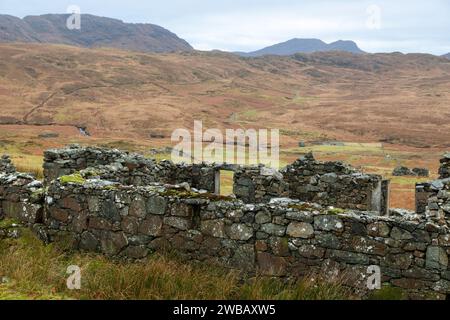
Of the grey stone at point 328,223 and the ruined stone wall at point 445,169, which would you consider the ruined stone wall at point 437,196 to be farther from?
the grey stone at point 328,223

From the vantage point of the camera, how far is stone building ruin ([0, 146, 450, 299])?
27.2ft

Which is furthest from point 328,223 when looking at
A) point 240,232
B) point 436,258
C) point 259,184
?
point 259,184

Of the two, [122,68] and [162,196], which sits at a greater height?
[122,68]

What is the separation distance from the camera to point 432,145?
9731 centimetres

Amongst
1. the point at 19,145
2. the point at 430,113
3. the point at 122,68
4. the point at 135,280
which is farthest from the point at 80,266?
the point at 122,68

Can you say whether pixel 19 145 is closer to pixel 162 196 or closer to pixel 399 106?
pixel 162 196

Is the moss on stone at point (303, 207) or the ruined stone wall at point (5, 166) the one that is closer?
the moss on stone at point (303, 207)

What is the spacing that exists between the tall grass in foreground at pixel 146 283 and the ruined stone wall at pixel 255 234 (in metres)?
0.39

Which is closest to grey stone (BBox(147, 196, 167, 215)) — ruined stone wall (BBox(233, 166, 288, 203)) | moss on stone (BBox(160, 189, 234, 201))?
moss on stone (BBox(160, 189, 234, 201))

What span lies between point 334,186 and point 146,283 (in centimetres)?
874

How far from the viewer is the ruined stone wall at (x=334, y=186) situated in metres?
15.2

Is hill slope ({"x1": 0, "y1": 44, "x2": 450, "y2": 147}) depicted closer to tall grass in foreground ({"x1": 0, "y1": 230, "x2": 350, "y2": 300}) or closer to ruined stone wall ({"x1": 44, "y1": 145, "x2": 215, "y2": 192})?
ruined stone wall ({"x1": 44, "y1": 145, "x2": 215, "y2": 192})

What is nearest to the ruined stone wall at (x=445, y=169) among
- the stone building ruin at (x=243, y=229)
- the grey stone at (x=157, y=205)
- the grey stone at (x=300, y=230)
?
the stone building ruin at (x=243, y=229)
